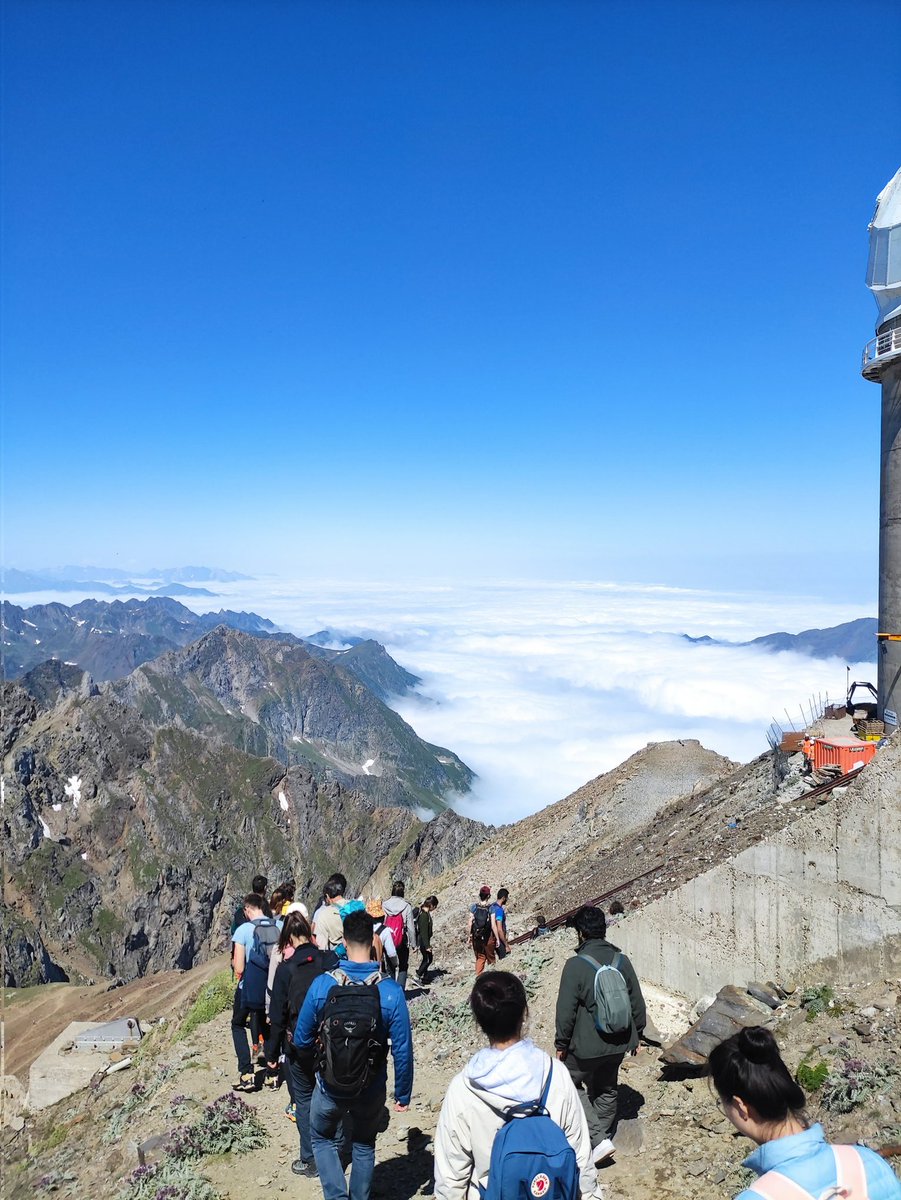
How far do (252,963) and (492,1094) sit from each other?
16.6 feet

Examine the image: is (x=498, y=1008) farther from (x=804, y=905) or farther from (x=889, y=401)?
(x=889, y=401)

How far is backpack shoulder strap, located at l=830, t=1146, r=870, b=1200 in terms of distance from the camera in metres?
2.93

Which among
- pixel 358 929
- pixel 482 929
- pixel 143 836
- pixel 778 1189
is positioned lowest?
pixel 143 836

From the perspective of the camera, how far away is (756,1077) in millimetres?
3229

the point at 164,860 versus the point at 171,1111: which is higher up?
the point at 171,1111

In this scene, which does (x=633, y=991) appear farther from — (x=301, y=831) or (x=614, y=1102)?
(x=301, y=831)

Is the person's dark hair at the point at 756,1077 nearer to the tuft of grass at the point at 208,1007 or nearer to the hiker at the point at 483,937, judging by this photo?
the hiker at the point at 483,937

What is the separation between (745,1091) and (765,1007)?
7110mm

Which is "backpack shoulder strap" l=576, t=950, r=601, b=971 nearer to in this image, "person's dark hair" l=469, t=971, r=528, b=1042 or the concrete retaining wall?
"person's dark hair" l=469, t=971, r=528, b=1042

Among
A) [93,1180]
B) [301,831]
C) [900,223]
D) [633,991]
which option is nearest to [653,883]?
[633,991]

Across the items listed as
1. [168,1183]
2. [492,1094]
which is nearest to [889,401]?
[492,1094]

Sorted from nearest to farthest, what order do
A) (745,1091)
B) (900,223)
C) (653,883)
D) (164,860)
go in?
(745,1091) → (653,883) → (900,223) → (164,860)

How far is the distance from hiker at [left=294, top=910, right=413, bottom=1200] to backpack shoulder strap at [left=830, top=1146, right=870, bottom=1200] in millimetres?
2857

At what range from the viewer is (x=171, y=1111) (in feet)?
30.3
